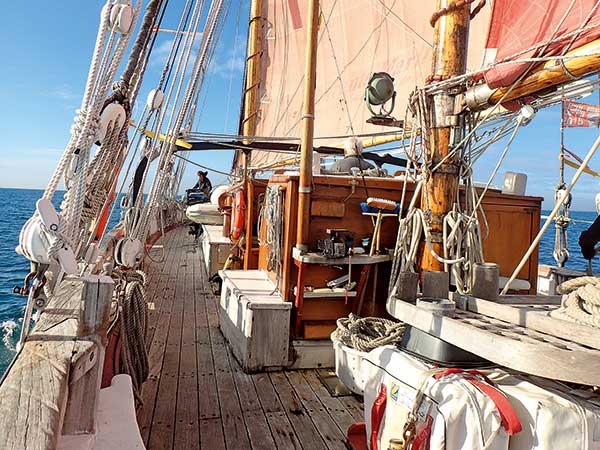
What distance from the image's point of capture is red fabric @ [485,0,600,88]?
6.98 ft

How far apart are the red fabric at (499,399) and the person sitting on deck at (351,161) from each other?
→ 2.94m

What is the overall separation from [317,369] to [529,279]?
2.55 metres

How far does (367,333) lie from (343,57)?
685cm

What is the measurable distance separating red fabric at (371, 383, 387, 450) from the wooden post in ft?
4.53

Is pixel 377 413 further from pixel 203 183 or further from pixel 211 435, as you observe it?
pixel 203 183

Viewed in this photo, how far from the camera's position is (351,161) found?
4828 millimetres

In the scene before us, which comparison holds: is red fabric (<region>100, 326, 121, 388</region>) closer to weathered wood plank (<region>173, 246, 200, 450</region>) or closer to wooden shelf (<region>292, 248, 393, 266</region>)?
weathered wood plank (<region>173, 246, 200, 450</region>)

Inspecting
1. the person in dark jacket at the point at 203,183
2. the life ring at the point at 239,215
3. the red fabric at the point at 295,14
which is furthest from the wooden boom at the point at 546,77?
the person in dark jacket at the point at 203,183

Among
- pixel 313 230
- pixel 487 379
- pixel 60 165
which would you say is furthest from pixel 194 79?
pixel 487 379

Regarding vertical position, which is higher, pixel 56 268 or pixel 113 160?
pixel 113 160

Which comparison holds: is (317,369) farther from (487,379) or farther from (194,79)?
(194,79)

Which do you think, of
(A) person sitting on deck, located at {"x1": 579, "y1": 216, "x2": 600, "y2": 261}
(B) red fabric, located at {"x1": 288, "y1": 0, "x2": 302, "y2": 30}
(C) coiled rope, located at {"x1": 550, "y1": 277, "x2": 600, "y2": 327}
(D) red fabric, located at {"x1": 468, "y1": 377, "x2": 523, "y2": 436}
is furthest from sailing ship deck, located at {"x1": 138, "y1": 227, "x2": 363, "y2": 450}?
(B) red fabric, located at {"x1": 288, "y1": 0, "x2": 302, "y2": 30}

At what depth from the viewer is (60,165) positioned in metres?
1.99

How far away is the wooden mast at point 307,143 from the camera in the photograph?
392cm
